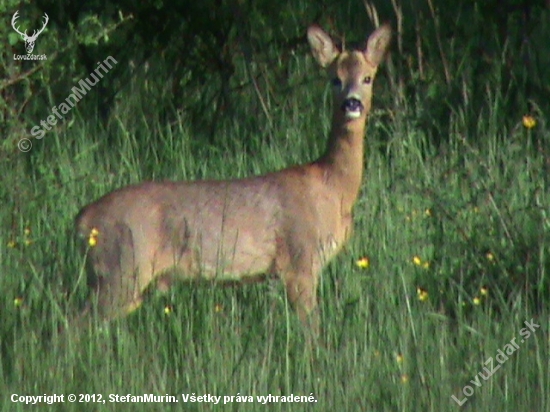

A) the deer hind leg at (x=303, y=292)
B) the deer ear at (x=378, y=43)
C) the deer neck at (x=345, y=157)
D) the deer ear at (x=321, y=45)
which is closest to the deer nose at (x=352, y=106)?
the deer neck at (x=345, y=157)

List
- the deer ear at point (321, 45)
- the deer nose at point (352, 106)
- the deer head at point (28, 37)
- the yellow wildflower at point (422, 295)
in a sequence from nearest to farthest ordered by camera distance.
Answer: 1. the yellow wildflower at point (422, 295)
2. the deer nose at point (352, 106)
3. the deer ear at point (321, 45)
4. the deer head at point (28, 37)

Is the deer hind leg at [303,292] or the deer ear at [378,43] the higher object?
the deer ear at [378,43]

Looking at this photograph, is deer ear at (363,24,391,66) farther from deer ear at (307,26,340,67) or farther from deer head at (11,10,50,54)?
deer head at (11,10,50,54)

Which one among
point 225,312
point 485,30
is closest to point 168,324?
point 225,312

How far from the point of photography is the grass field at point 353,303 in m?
5.13

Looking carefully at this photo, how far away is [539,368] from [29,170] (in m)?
4.51

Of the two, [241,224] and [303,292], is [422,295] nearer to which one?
[303,292]

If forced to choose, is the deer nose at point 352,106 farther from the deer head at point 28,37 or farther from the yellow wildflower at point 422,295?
the deer head at point 28,37

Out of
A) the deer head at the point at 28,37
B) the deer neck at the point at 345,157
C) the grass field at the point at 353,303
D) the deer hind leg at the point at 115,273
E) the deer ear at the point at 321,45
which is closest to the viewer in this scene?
the grass field at the point at 353,303

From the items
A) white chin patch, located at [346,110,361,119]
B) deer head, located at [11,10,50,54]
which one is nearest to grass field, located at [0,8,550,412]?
white chin patch, located at [346,110,361,119]

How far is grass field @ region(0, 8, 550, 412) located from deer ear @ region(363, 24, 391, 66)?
66 cm

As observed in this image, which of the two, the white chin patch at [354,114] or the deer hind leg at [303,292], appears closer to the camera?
the deer hind leg at [303,292]

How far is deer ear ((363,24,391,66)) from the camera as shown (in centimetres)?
711

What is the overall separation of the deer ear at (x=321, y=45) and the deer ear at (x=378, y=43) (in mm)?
184
